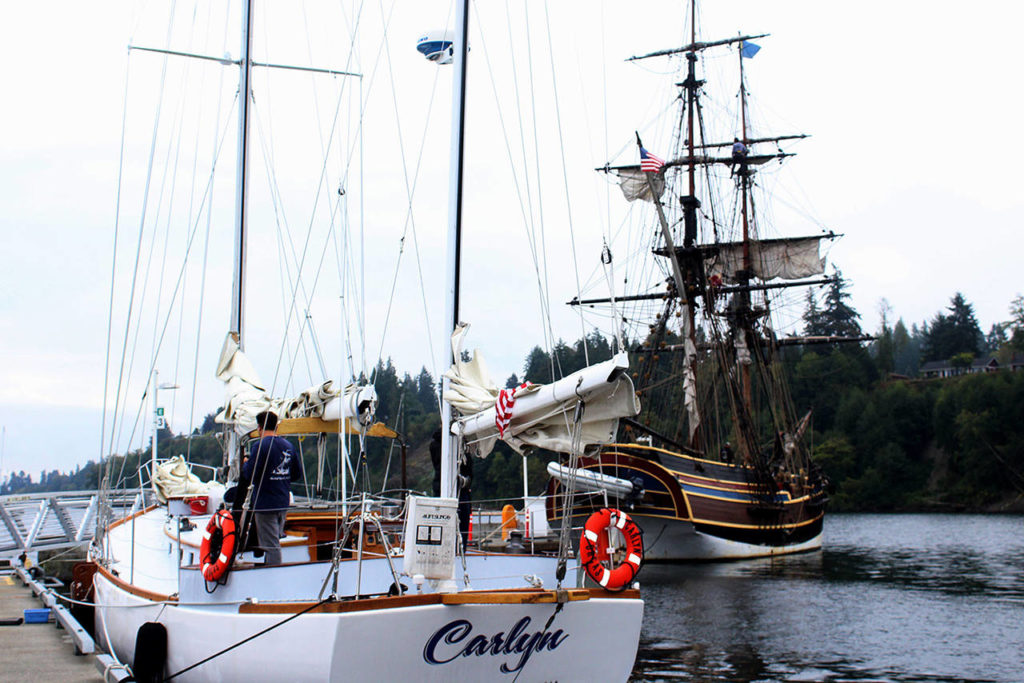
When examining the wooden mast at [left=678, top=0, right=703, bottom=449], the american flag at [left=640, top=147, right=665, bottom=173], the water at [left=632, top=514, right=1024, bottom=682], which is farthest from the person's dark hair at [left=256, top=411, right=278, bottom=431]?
the wooden mast at [left=678, top=0, right=703, bottom=449]

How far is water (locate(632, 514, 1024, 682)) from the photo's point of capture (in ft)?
45.5

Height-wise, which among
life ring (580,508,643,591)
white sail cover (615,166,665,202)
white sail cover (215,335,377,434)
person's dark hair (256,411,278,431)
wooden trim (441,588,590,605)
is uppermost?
white sail cover (615,166,665,202)

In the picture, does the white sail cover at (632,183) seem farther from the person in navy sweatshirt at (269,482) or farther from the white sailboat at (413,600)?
the person in navy sweatshirt at (269,482)

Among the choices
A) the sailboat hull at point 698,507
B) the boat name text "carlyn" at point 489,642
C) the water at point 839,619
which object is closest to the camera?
the boat name text "carlyn" at point 489,642

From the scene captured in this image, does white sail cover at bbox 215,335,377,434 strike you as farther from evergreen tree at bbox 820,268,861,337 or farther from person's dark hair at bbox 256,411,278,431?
evergreen tree at bbox 820,268,861,337

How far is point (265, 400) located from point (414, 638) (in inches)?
293

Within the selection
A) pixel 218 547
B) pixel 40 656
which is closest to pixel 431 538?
pixel 218 547

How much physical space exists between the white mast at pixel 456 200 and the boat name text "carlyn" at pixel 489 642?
77.9 inches

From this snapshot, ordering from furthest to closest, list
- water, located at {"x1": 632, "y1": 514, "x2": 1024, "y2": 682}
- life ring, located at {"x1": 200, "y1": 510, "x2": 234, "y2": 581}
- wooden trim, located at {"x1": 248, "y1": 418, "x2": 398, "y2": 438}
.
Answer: water, located at {"x1": 632, "y1": 514, "x2": 1024, "y2": 682} < wooden trim, located at {"x1": 248, "y1": 418, "x2": 398, "y2": 438} < life ring, located at {"x1": 200, "y1": 510, "x2": 234, "y2": 581}

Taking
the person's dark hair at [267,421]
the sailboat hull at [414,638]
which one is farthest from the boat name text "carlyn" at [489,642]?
the person's dark hair at [267,421]

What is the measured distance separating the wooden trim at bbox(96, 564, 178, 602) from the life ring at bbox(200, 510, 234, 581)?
0.76 m

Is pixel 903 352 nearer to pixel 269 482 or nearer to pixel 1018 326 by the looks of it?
pixel 1018 326

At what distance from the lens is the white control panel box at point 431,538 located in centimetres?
820

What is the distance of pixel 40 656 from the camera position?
36.3ft
